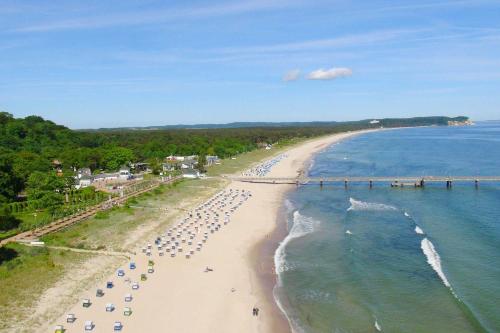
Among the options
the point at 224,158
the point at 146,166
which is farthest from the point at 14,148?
the point at 224,158

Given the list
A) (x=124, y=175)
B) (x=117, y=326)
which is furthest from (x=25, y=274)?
(x=124, y=175)

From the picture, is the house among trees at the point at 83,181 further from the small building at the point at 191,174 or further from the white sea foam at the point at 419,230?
the white sea foam at the point at 419,230

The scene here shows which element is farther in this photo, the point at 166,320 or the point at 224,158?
the point at 224,158

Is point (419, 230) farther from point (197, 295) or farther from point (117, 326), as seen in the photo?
point (117, 326)

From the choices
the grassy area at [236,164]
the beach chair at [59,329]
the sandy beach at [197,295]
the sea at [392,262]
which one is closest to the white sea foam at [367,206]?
the sea at [392,262]

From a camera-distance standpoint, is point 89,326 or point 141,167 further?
point 141,167

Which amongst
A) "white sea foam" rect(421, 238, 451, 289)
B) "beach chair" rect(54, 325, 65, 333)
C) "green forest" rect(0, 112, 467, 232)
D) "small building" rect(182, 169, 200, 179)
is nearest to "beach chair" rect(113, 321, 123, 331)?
"beach chair" rect(54, 325, 65, 333)

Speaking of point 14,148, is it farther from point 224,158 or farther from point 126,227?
point 126,227
